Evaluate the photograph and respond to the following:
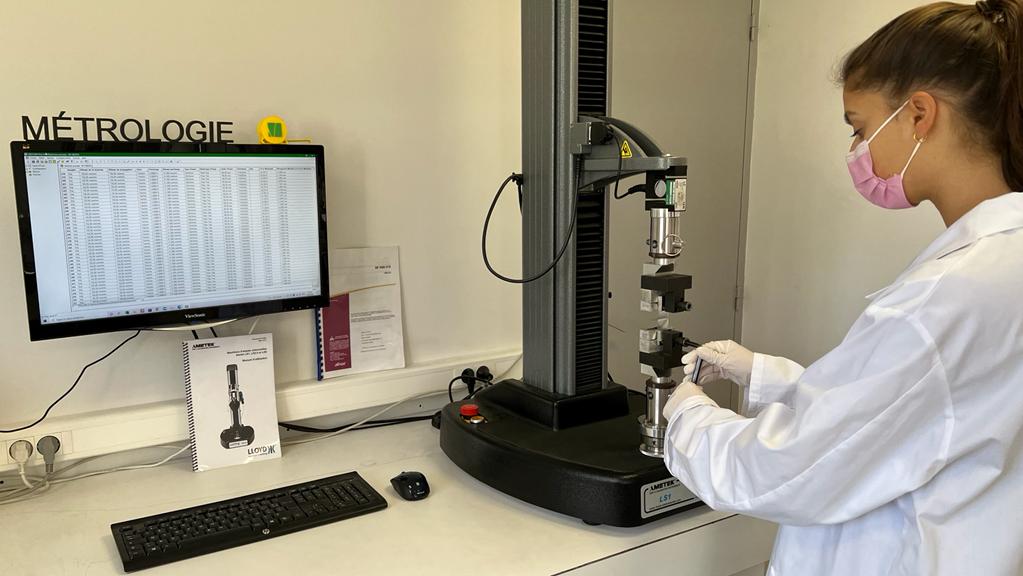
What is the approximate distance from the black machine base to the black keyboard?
0.70 feet

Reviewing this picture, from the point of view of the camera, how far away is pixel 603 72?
4.82 feet

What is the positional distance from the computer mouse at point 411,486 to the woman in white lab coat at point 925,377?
0.56 metres

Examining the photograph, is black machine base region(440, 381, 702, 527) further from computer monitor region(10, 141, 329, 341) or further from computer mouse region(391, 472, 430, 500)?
computer monitor region(10, 141, 329, 341)

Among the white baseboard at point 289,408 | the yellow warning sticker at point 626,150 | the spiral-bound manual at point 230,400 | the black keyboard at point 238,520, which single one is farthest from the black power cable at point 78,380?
the yellow warning sticker at point 626,150

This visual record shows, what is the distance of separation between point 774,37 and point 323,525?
2.02m

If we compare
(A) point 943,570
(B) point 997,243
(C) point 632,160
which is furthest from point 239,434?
(B) point 997,243

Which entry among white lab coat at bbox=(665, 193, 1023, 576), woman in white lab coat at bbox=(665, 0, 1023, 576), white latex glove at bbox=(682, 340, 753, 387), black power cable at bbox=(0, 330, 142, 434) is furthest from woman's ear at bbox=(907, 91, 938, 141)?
black power cable at bbox=(0, 330, 142, 434)

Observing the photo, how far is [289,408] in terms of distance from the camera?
5.49 feet

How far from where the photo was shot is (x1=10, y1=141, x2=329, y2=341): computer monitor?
1293mm

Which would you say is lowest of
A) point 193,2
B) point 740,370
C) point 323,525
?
point 323,525

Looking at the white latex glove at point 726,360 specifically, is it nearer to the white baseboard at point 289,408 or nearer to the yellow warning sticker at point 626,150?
the yellow warning sticker at point 626,150

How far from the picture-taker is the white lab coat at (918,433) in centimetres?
84

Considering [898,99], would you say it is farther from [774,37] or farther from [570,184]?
[774,37]

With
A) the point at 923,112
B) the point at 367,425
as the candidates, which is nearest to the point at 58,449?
the point at 367,425
